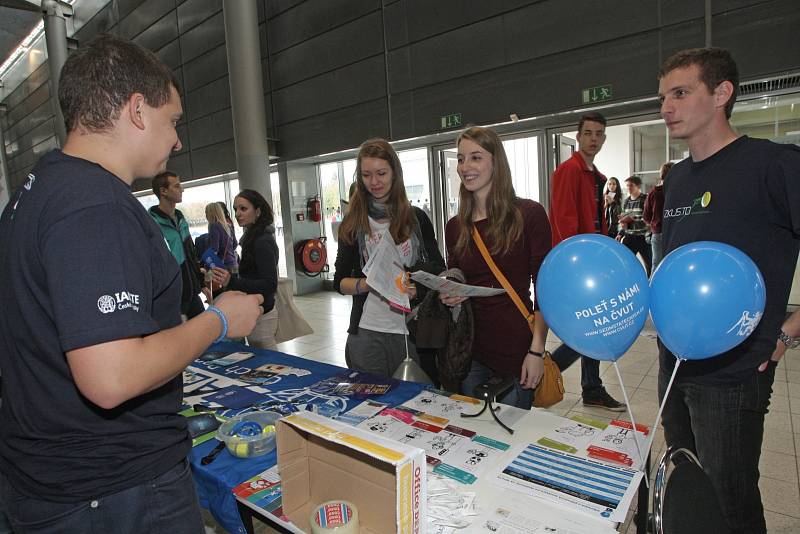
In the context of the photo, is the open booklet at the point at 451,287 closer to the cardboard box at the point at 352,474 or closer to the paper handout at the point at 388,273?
the paper handout at the point at 388,273

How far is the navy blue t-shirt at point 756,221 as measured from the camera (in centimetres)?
119

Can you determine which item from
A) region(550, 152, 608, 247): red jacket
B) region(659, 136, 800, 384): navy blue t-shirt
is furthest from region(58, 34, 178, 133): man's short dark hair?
region(550, 152, 608, 247): red jacket

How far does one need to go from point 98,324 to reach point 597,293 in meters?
1.01

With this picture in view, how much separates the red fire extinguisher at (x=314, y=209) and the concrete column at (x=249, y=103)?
3.95ft

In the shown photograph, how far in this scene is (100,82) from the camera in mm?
806

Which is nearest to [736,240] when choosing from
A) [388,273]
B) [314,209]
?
[388,273]

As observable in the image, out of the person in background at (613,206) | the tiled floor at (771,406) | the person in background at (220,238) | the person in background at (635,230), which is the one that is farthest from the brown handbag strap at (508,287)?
the person in background at (613,206)

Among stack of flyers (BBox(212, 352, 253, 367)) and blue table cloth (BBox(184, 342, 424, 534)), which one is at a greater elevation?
stack of flyers (BBox(212, 352, 253, 367))

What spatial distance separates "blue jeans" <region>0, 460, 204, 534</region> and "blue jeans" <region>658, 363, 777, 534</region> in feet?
4.40

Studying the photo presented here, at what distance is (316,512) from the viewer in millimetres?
870

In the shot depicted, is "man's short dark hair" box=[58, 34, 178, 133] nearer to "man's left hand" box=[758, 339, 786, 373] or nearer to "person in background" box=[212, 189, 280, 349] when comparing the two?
"man's left hand" box=[758, 339, 786, 373]

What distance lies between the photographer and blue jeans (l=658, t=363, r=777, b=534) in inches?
48.6

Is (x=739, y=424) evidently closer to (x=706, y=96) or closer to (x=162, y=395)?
(x=706, y=96)

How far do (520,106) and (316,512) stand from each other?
4817mm
